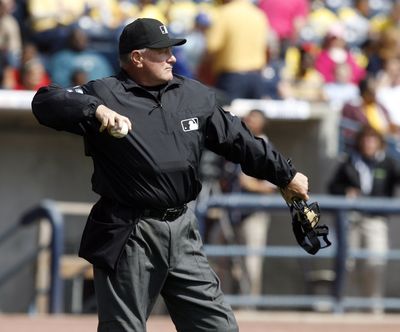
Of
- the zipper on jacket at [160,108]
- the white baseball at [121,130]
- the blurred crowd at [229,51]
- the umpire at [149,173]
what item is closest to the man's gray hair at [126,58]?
the umpire at [149,173]

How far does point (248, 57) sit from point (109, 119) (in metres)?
6.94

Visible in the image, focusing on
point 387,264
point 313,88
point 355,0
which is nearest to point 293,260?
point 387,264

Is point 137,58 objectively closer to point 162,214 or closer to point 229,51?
point 162,214

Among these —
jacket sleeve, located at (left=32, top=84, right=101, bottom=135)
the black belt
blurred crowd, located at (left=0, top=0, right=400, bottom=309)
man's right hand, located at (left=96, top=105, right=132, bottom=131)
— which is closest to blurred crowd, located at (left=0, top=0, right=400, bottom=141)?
blurred crowd, located at (left=0, top=0, right=400, bottom=309)

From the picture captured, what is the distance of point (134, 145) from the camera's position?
5371 millimetres

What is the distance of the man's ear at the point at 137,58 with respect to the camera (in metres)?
5.50

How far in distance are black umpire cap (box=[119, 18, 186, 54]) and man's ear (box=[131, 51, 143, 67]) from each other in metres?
0.02

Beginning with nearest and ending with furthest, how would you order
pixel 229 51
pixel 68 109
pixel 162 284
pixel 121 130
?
pixel 121 130
pixel 68 109
pixel 162 284
pixel 229 51

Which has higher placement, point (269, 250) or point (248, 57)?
point (248, 57)

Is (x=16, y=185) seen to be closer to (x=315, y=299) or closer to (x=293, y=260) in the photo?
(x=293, y=260)

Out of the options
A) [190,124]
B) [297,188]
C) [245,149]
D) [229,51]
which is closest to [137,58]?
[190,124]

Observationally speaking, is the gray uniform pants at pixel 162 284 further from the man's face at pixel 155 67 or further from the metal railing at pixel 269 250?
the metal railing at pixel 269 250

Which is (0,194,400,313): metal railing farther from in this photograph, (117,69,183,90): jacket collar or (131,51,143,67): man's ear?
(131,51,143,67): man's ear

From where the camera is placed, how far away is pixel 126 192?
5391mm
